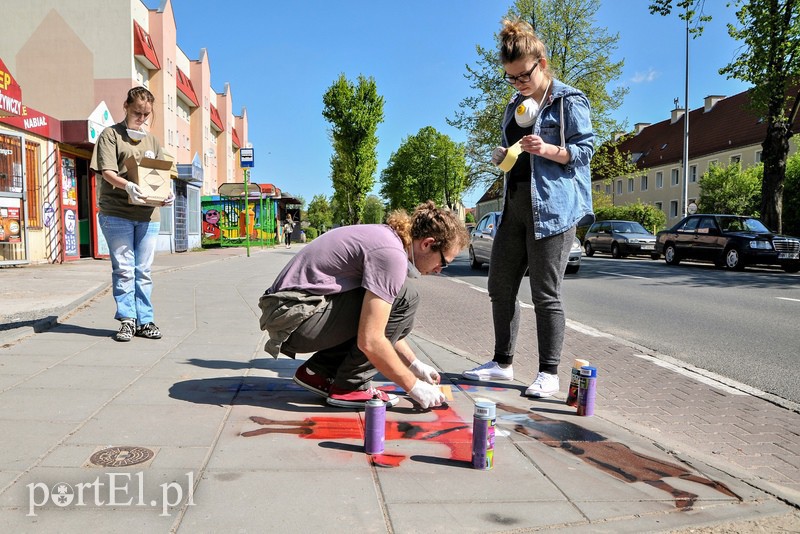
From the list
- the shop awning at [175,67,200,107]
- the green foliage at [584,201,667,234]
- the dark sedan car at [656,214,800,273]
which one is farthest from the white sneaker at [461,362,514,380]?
the green foliage at [584,201,667,234]

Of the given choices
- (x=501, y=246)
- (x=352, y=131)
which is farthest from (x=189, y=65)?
(x=501, y=246)

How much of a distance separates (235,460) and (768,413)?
309 cm

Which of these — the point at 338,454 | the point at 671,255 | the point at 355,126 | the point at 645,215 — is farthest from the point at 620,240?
the point at 355,126

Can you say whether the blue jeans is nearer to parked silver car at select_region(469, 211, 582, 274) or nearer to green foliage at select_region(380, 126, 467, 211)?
parked silver car at select_region(469, 211, 582, 274)

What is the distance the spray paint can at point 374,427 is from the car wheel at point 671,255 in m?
18.4

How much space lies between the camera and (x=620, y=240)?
23391 mm

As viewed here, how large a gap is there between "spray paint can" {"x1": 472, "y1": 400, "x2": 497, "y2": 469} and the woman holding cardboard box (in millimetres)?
3210

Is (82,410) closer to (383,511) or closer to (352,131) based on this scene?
(383,511)

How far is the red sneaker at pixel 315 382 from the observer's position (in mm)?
3211

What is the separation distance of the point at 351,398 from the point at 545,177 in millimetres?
1718

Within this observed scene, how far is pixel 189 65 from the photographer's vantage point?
37.1 m

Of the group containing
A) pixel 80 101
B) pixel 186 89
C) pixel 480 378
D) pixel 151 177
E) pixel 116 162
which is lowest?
pixel 480 378

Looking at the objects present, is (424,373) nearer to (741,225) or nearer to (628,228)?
(741,225)

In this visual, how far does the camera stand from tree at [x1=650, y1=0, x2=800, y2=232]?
59.5ft
